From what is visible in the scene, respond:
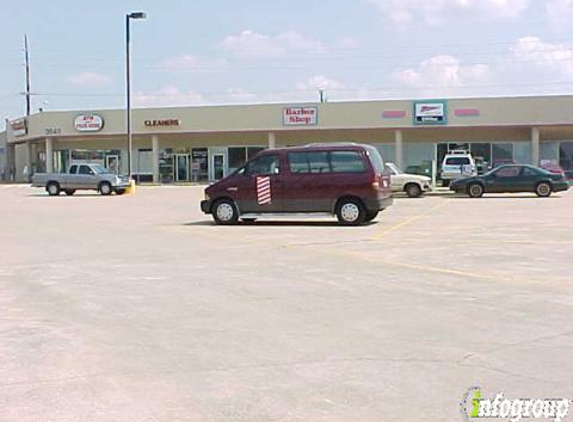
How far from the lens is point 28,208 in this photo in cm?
2975

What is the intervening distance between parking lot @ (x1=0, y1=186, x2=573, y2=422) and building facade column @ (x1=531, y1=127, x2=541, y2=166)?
36.0m

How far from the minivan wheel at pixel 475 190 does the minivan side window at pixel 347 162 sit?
15.8 m

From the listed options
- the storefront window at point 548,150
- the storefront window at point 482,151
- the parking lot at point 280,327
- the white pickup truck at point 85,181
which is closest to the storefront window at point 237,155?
the storefront window at point 482,151

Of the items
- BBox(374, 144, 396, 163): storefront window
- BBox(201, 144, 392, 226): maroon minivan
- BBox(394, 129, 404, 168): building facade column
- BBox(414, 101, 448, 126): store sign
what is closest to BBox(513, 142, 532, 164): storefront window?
BBox(414, 101, 448, 126): store sign

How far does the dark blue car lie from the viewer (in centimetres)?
3344

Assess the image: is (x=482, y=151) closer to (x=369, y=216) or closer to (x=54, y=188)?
(x=54, y=188)

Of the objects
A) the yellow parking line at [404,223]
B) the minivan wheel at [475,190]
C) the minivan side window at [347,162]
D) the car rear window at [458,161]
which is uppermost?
the car rear window at [458,161]

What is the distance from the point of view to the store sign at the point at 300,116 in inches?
2069

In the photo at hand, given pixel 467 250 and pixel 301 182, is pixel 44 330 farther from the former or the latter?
pixel 301 182

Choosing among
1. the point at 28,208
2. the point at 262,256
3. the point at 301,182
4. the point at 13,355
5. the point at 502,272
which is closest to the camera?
the point at 13,355

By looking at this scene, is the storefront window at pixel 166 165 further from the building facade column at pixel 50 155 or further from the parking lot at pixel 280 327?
the parking lot at pixel 280 327

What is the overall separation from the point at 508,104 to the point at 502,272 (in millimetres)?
40598

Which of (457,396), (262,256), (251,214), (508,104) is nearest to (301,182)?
(251,214)

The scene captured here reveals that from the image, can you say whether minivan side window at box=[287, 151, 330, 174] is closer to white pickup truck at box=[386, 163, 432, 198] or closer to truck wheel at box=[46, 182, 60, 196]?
white pickup truck at box=[386, 163, 432, 198]
